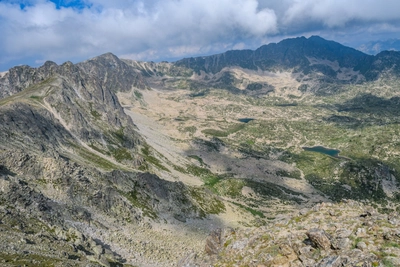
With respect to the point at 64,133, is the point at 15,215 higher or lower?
lower

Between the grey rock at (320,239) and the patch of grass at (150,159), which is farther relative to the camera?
the patch of grass at (150,159)

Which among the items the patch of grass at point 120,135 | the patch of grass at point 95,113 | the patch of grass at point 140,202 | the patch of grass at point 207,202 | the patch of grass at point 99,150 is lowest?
the patch of grass at point 207,202

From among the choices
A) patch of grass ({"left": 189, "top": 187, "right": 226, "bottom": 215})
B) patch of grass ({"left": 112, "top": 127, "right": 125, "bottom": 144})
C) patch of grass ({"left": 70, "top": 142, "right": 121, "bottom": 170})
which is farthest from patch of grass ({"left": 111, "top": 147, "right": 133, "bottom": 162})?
patch of grass ({"left": 189, "top": 187, "right": 226, "bottom": 215})

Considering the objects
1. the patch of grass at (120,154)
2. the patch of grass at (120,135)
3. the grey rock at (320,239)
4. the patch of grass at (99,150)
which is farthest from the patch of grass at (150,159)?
the grey rock at (320,239)

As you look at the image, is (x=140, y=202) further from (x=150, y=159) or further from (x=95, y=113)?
(x=95, y=113)

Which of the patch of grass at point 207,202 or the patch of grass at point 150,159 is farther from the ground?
the patch of grass at point 150,159

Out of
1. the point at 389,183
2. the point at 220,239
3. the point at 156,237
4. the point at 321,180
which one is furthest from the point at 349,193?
the point at 220,239

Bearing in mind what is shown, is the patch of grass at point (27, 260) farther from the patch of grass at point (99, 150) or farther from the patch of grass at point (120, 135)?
the patch of grass at point (120, 135)

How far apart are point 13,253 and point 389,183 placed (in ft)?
723

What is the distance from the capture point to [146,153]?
583ft

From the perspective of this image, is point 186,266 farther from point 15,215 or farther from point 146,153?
point 146,153

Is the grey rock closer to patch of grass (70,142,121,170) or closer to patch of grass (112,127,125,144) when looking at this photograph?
patch of grass (70,142,121,170)

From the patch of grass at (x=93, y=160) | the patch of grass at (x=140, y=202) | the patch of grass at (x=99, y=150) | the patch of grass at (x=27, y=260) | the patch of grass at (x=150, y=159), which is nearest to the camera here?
the patch of grass at (x=27, y=260)

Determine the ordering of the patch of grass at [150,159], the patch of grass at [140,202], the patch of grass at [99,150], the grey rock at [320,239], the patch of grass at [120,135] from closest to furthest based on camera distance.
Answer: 1. the grey rock at [320,239]
2. the patch of grass at [140,202]
3. the patch of grass at [99,150]
4. the patch of grass at [150,159]
5. the patch of grass at [120,135]
